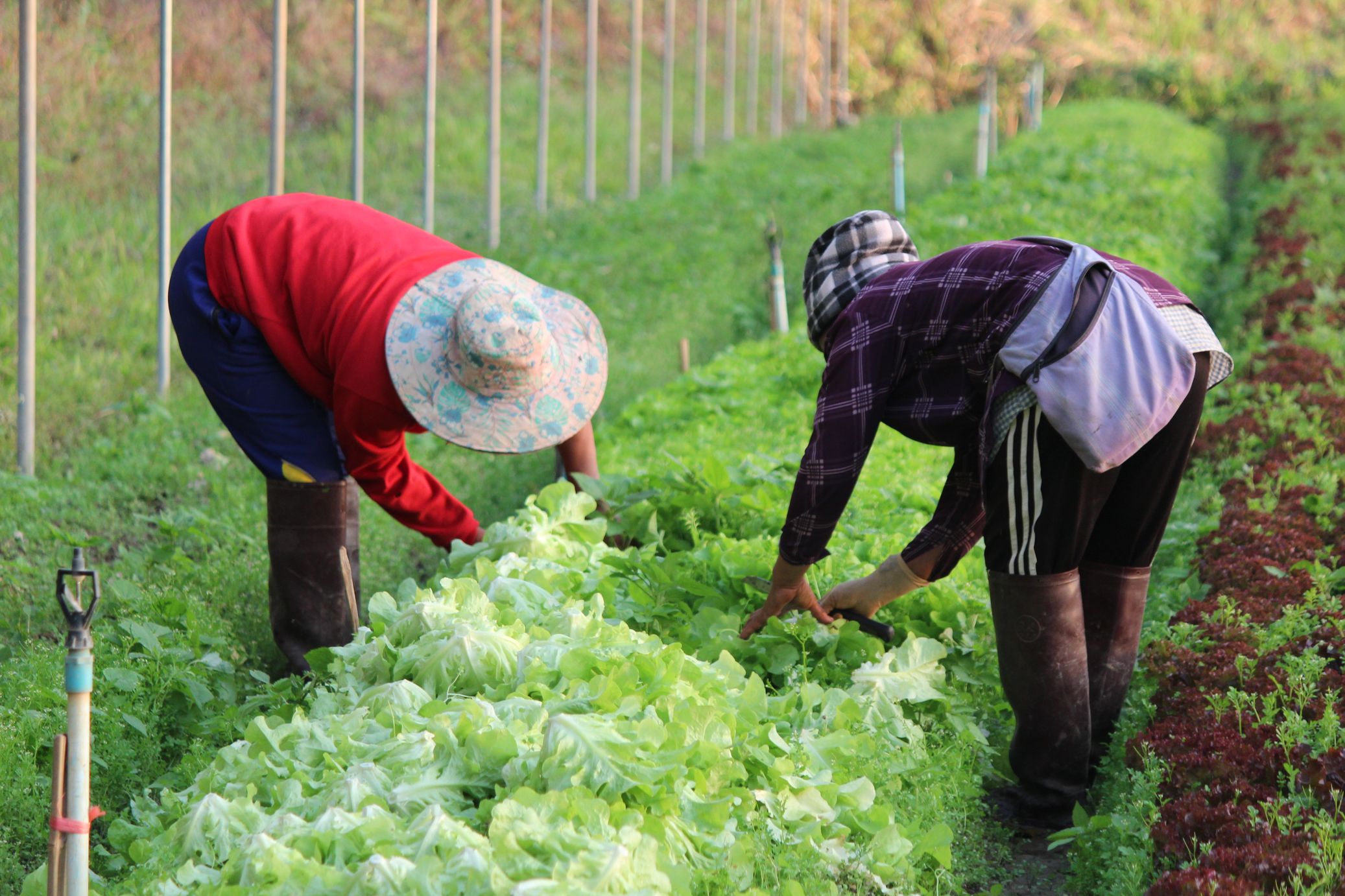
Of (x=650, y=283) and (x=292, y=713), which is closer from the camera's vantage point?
(x=292, y=713)

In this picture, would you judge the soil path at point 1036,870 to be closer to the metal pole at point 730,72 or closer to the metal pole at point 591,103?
the metal pole at point 591,103

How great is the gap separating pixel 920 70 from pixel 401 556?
68.8ft

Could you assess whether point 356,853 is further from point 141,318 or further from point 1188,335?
point 141,318

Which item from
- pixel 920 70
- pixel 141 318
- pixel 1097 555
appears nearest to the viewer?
pixel 1097 555

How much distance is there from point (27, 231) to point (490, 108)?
16.8 ft

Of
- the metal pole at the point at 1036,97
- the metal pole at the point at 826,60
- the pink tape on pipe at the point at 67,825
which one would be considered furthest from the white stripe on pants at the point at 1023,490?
the metal pole at the point at 826,60

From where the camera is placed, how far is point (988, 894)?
312 centimetres

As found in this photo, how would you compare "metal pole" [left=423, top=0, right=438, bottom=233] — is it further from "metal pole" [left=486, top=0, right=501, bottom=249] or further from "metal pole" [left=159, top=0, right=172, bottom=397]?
"metal pole" [left=159, top=0, right=172, bottom=397]

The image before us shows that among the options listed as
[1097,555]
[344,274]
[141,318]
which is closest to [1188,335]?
[1097,555]

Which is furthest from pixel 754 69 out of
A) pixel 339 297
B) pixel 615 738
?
pixel 615 738

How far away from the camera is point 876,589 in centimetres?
385

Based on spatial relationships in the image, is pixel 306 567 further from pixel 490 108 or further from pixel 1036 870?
pixel 490 108

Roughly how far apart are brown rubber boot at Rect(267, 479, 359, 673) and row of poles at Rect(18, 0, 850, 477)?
110 inches

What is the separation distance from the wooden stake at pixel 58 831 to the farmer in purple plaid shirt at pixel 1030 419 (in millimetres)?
1730
